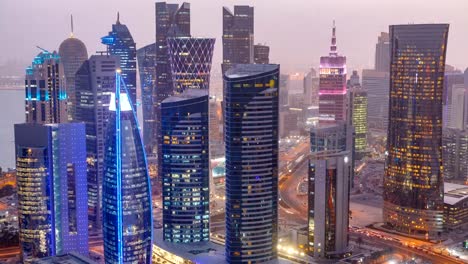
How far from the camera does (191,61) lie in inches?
2280

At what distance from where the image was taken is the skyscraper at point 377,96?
118 m

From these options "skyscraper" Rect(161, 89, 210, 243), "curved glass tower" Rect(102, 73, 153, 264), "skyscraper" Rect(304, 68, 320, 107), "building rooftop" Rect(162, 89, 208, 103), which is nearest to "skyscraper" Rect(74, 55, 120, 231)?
"building rooftop" Rect(162, 89, 208, 103)

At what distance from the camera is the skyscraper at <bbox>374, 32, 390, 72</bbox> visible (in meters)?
123

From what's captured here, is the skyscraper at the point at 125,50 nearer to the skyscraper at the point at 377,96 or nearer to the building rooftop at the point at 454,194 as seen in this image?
the building rooftop at the point at 454,194

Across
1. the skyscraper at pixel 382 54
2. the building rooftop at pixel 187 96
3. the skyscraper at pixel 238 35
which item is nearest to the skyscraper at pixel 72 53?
the skyscraper at pixel 238 35

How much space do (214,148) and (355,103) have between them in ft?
68.8

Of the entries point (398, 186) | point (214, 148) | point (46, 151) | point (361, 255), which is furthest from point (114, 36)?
point (361, 255)

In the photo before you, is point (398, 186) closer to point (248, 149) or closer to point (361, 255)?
point (361, 255)

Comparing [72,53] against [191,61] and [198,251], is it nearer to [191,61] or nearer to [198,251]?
[191,61]

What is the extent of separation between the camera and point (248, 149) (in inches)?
1726

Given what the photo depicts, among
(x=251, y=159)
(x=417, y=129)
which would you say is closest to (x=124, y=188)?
(x=251, y=159)

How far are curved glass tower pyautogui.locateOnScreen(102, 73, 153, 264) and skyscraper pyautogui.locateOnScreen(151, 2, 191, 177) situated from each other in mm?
35996

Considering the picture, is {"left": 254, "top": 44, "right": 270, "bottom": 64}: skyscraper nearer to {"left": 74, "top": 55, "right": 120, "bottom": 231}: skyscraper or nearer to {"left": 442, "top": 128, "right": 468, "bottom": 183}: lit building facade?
{"left": 442, "top": 128, "right": 468, "bottom": 183}: lit building facade

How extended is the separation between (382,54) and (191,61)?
7435 centimetres
